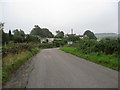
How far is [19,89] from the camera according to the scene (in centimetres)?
463

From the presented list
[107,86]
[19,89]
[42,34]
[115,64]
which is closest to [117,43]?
[115,64]

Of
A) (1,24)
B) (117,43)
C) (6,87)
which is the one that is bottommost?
(6,87)

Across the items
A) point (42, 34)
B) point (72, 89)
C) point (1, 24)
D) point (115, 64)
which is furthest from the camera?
point (42, 34)

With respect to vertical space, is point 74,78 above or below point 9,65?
below

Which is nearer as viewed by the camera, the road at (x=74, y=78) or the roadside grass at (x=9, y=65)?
the road at (x=74, y=78)

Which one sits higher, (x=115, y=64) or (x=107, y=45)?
(x=107, y=45)

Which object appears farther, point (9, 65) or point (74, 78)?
point (9, 65)

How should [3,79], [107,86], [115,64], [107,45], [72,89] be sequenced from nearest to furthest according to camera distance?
[72,89], [107,86], [3,79], [115,64], [107,45]

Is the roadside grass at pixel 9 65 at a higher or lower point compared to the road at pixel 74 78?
higher

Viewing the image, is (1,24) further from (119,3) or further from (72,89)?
(72,89)

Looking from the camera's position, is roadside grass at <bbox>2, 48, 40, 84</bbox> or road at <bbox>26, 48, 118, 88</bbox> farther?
roadside grass at <bbox>2, 48, 40, 84</bbox>

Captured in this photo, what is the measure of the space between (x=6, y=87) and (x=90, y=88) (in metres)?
3.39

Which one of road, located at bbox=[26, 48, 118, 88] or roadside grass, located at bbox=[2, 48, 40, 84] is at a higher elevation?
roadside grass, located at bbox=[2, 48, 40, 84]

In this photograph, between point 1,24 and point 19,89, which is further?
point 1,24
